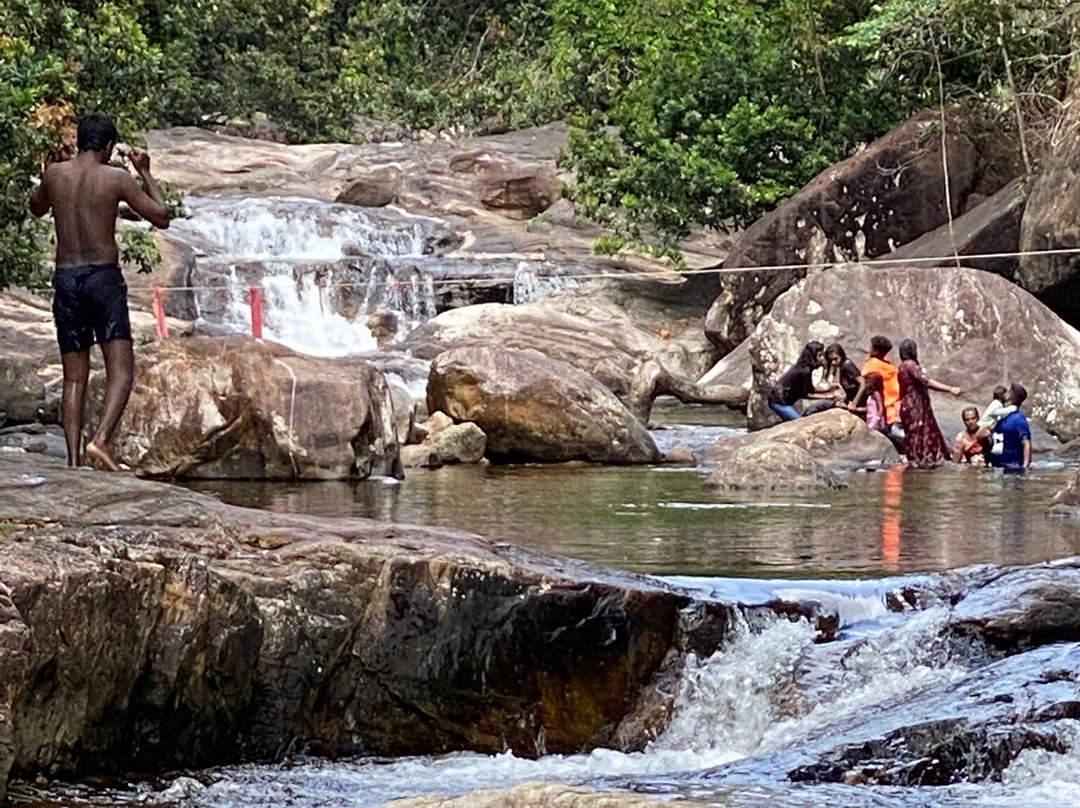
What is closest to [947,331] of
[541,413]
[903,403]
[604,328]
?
[903,403]

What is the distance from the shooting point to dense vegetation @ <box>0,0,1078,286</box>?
579 inches

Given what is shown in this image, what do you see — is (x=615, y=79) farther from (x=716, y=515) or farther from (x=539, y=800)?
(x=539, y=800)

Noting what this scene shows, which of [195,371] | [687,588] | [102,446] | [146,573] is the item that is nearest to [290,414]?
[195,371]

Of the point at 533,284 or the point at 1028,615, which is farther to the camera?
the point at 533,284

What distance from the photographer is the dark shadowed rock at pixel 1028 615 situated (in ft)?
25.6

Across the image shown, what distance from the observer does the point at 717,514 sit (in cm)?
1210

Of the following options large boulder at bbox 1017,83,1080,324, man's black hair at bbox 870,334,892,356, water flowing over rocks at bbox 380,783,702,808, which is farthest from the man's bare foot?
large boulder at bbox 1017,83,1080,324

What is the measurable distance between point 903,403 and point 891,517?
4.61 m

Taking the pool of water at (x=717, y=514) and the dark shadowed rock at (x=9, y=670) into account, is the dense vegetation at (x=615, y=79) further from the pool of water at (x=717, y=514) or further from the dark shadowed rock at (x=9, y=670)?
the dark shadowed rock at (x=9, y=670)

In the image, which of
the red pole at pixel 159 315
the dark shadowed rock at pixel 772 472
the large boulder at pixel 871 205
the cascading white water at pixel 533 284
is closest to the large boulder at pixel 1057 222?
the large boulder at pixel 871 205

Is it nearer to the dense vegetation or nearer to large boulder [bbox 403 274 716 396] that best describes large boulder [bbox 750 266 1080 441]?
large boulder [bbox 403 274 716 396]

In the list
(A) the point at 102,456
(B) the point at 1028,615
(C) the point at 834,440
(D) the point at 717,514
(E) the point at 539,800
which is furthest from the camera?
(C) the point at 834,440

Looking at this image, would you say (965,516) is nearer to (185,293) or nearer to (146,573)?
(146,573)

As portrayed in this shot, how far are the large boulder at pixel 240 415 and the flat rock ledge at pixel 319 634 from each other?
5.55 metres
